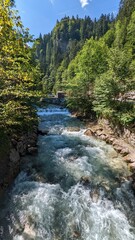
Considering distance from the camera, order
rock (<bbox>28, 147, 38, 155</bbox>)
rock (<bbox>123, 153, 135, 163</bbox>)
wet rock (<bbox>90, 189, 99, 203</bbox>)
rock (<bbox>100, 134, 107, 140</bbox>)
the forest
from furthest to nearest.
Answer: rock (<bbox>100, 134, 107, 140</bbox>) → rock (<bbox>28, 147, 38, 155</bbox>) → rock (<bbox>123, 153, 135, 163</bbox>) → wet rock (<bbox>90, 189, 99, 203</bbox>) → the forest

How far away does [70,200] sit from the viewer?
7766mm

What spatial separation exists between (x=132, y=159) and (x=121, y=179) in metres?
2.14

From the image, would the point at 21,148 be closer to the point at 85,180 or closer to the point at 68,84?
the point at 85,180

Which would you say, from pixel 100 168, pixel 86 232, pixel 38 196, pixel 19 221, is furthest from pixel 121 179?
pixel 19 221

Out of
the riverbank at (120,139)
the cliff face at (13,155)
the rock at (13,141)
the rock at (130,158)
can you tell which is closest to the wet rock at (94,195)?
the riverbank at (120,139)

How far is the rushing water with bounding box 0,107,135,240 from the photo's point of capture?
6359 millimetres

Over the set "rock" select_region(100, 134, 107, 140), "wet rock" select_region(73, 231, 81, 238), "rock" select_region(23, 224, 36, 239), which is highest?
"rock" select_region(100, 134, 107, 140)

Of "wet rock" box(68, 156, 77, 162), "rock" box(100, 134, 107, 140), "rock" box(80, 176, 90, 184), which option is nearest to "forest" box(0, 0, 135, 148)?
"rock" box(100, 134, 107, 140)

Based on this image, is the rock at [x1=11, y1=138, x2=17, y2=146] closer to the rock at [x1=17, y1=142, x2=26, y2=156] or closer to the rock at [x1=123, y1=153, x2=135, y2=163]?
the rock at [x1=17, y1=142, x2=26, y2=156]

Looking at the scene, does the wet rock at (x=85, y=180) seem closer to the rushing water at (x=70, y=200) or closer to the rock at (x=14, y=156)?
the rushing water at (x=70, y=200)

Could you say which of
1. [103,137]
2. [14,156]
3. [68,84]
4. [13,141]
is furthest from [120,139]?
[68,84]

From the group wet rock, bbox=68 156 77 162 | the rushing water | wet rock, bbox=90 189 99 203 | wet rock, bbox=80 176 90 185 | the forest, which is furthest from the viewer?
wet rock, bbox=68 156 77 162

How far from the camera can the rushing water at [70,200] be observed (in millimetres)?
6359

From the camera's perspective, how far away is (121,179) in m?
9.54
